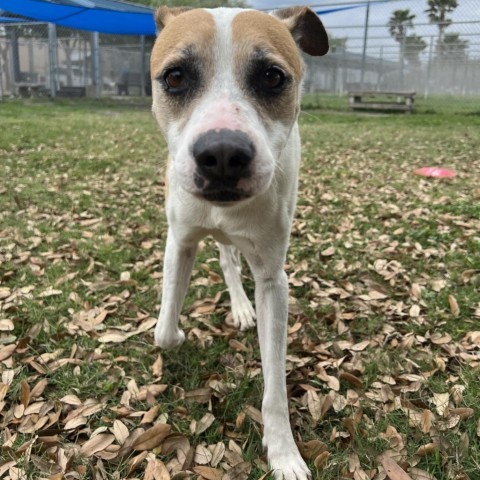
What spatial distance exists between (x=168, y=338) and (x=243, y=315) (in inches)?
24.9

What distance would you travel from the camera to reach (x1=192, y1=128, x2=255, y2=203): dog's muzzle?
1.64 metres

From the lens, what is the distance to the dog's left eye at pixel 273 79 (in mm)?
1979

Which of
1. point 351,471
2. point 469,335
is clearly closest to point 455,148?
point 469,335

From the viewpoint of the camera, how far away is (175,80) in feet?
6.59

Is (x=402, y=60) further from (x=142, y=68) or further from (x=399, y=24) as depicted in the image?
(x=142, y=68)

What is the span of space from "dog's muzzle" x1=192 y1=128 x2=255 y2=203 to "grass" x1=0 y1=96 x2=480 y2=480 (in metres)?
1.18

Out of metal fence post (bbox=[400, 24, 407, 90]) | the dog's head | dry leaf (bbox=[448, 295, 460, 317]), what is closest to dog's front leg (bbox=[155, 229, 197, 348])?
the dog's head

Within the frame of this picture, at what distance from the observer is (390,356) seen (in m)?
2.83

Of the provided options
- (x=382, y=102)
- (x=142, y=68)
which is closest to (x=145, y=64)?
(x=142, y=68)

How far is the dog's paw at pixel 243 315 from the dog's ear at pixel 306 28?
63.4 inches

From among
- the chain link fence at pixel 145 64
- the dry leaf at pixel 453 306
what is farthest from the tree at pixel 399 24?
the dry leaf at pixel 453 306

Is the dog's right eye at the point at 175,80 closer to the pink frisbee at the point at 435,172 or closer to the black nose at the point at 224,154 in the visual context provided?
the black nose at the point at 224,154

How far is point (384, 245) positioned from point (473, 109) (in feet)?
42.8

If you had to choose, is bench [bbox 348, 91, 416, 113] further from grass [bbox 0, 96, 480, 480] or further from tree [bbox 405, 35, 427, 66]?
grass [bbox 0, 96, 480, 480]
